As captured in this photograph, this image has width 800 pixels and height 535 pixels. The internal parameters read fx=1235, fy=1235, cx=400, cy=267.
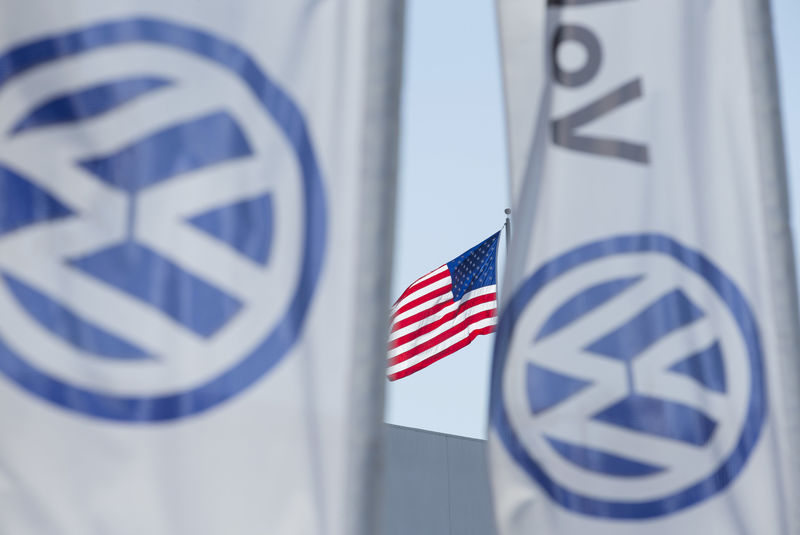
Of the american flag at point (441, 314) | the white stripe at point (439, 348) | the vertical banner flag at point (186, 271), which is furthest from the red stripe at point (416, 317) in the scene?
the vertical banner flag at point (186, 271)

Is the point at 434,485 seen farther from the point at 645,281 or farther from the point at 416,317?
the point at 645,281

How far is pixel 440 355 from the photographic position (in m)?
11.0

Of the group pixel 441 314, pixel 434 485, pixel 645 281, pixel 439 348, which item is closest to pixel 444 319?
pixel 441 314

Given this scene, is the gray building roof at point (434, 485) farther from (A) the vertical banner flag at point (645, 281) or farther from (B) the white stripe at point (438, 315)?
(A) the vertical banner flag at point (645, 281)

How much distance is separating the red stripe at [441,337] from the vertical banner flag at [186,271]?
7480 mm

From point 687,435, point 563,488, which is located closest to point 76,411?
point 563,488

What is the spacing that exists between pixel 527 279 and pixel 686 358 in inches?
22.6

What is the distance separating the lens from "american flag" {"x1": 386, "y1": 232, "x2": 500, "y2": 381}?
11.0 m

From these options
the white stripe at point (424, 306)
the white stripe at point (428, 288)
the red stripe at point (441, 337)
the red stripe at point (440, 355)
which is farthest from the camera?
the white stripe at point (428, 288)

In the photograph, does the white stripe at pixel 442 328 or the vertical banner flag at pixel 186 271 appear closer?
the vertical banner flag at pixel 186 271

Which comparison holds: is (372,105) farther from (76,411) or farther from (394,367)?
(394,367)

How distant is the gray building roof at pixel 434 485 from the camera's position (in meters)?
12.0

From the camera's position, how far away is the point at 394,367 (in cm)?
1091

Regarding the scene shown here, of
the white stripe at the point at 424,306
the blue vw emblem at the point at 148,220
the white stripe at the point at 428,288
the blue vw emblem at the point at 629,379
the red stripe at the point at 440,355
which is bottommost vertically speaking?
the red stripe at the point at 440,355
